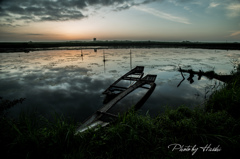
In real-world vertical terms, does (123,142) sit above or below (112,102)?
above

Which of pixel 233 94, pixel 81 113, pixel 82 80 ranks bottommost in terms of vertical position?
pixel 81 113

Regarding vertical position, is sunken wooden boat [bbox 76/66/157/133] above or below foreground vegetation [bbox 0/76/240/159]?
below

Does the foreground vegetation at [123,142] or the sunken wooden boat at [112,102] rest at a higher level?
the foreground vegetation at [123,142]

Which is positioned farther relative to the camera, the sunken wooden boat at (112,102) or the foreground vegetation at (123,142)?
the sunken wooden boat at (112,102)

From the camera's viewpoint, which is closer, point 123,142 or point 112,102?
point 123,142

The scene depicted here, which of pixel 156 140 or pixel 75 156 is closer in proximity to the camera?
pixel 75 156

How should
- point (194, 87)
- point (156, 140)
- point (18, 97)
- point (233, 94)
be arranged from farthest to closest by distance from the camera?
point (194, 87), point (18, 97), point (233, 94), point (156, 140)

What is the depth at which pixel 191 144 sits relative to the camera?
9.09 feet

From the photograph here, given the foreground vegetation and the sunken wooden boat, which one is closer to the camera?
the foreground vegetation

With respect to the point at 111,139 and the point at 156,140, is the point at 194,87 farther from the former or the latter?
the point at 111,139

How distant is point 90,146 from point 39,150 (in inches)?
42.1

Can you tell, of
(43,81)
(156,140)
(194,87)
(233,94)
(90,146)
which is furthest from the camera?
(43,81)

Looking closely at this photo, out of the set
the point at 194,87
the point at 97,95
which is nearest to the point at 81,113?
the point at 97,95

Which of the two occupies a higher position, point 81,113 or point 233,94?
point 233,94
